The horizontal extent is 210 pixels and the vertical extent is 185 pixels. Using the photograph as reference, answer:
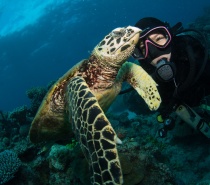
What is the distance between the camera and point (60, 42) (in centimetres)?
4250

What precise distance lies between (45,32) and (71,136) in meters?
33.9

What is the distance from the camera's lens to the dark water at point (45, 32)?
29625mm

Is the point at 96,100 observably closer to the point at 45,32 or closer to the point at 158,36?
the point at 158,36

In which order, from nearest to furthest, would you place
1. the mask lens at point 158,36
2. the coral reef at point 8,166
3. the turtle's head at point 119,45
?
the turtle's head at point 119,45 < the mask lens at point 158,36 < the coral reef at point 8,166

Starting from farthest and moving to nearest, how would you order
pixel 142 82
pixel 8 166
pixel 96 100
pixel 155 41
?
pixel 8 166 < pixel 155 41 < pixel 142 82 < pixel 96 100

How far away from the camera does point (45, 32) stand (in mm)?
34844

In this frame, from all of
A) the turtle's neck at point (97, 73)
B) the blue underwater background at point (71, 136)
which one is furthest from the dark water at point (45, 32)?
the turtle's neck at point (97, 73)

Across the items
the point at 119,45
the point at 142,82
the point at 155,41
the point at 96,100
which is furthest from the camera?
the point at 155,41

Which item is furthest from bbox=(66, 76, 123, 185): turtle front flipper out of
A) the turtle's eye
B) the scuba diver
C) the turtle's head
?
the scuba diver

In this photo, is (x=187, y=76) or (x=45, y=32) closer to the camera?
(x=187, y=76)

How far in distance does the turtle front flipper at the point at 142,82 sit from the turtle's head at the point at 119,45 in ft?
1.67

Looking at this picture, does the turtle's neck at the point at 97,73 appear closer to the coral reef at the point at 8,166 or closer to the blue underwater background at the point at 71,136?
the blue underwater background at the point at 71,136

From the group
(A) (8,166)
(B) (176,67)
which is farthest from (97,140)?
(A) (8,166)

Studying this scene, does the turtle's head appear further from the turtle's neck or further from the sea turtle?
the turtle's neck
